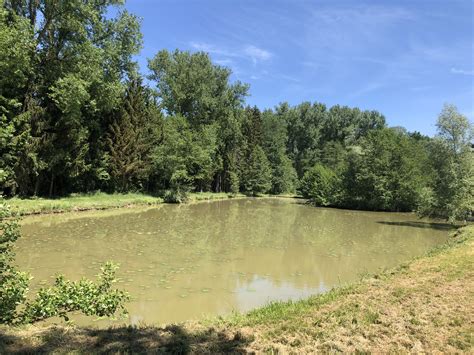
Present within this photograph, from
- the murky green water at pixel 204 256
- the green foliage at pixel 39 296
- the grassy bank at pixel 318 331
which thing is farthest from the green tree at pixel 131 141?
the grassy bank at pixel 318 331

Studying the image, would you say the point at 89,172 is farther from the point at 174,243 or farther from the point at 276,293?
the point at 276,293

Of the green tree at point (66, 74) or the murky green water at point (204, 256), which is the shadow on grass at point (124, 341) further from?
the green tree at point (66, 74)

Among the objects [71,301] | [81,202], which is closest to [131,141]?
[81,202]

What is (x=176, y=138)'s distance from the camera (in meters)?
38.9

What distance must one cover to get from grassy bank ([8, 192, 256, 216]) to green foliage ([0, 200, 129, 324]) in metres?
13.1

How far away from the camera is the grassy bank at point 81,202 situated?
73.6 ft

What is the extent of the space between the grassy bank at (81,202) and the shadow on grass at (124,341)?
14.6 m

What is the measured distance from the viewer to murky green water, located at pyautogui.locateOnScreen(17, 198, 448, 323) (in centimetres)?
900

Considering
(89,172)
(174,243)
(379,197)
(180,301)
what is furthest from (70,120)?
(379,197)

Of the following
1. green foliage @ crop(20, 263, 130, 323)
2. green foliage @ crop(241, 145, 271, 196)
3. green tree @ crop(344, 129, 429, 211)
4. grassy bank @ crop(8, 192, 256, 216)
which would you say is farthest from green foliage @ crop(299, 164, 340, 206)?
green foliage @ crop(20, 263, 130, 323)

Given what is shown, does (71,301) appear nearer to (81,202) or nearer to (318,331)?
(318,331)

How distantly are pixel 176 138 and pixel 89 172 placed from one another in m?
9.86

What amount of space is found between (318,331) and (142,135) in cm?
3492

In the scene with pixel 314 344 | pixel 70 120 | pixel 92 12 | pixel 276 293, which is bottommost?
pixel 276 293
